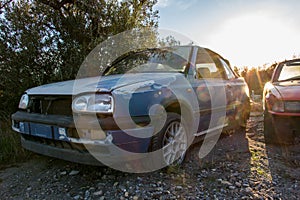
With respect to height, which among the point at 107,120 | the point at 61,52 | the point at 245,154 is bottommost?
the point at 245,154

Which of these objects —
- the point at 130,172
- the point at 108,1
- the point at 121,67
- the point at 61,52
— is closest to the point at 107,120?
the point at 130,172

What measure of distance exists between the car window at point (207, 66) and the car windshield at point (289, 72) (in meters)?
1.17

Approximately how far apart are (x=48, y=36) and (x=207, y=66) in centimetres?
343

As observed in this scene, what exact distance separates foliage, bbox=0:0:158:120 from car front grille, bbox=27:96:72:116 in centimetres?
221

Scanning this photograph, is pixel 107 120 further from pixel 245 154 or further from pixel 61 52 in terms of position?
pixel 61 52

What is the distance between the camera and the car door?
3166 mm

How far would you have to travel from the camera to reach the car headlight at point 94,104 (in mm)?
2176

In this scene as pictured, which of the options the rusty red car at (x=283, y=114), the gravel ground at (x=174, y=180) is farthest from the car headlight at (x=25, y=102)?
the rusty red car at (x=283, y=114)

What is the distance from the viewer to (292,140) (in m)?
3.58

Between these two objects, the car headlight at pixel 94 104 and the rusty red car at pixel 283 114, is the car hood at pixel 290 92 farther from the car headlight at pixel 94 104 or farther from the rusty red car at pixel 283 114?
the car headlight at pixel 94 104

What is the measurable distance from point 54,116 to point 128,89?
0.80m

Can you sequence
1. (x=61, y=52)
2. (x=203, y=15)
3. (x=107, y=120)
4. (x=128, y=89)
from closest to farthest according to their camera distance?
(x=107, y=120), (x=128, y=89), (x=61, y=52), (x=203, y=15)

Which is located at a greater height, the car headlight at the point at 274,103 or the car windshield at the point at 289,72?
the car windshield at the point at 289,72

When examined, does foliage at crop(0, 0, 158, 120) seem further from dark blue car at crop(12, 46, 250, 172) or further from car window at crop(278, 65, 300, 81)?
car window at crop(278, 65, 300, 81)
